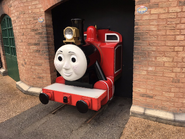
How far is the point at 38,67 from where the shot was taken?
12.6 ft

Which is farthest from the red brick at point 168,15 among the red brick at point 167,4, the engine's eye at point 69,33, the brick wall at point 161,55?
the engine's eye at point 69,33

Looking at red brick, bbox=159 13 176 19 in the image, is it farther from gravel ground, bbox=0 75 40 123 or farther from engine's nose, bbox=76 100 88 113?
gravel ground, bbox=0 75 40 123

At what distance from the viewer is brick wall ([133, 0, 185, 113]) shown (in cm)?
235

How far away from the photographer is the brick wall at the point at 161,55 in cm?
235

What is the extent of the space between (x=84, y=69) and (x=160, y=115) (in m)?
1.49

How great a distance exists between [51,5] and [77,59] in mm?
1569

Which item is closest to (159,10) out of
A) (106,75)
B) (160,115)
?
(106,75)

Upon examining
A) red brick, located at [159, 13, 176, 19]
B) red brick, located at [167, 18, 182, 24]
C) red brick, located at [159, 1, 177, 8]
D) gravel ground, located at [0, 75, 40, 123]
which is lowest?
gravel ground, located at [0, 75, 40, 123]

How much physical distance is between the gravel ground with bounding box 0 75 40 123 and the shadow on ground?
0.21 m

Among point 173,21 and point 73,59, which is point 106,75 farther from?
point 173,21

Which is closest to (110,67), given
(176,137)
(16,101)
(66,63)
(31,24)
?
(66,63)

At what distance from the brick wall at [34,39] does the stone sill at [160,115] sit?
218 centimetres

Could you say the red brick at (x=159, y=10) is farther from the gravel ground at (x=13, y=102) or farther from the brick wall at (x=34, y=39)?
the gravel ground at (x=13, y=102)

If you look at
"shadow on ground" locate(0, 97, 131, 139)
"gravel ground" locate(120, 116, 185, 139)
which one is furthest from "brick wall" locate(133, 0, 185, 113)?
"shadow on ground" locate(0, 97, 131, 139)
